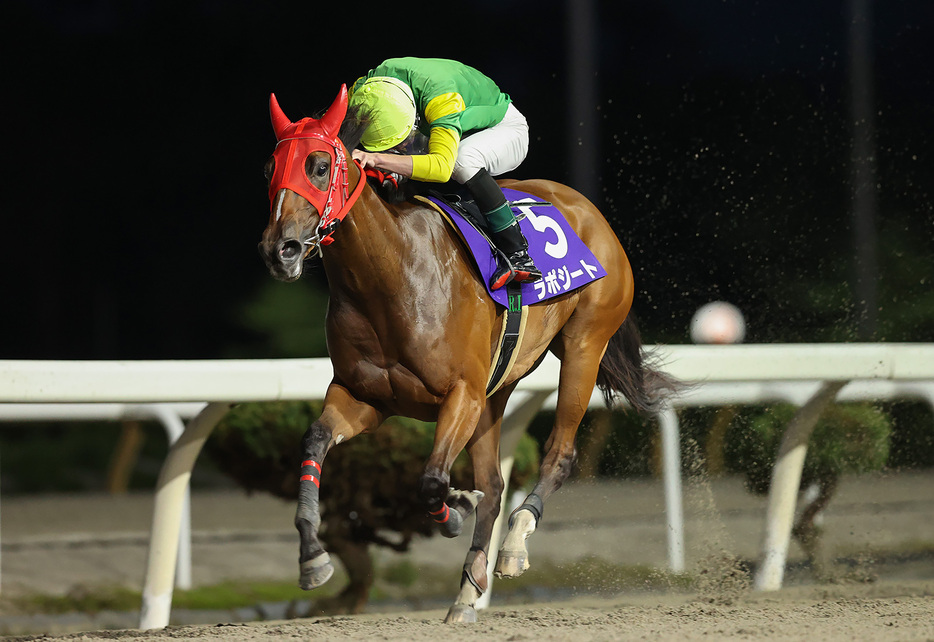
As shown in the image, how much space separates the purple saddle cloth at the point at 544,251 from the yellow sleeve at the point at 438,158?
9.5 inches

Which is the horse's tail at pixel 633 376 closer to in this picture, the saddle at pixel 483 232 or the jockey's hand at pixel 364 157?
the saddle at pixel 483 232

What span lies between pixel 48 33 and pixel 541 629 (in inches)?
344

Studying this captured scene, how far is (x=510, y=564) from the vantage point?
315cm

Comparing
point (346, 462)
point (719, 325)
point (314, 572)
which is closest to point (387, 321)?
point (314, 572)

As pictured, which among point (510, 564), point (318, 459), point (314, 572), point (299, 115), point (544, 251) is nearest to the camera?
point (314, 572)

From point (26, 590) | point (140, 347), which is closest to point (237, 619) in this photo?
point (26, 590)

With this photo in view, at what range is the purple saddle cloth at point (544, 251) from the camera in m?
3.21

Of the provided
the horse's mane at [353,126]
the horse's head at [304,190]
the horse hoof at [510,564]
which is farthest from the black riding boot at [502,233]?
the horse hoof at [510,564]

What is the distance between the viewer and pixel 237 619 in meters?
4.20

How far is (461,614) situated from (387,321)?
0.89 metres

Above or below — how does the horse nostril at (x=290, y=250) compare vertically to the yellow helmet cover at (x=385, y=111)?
below

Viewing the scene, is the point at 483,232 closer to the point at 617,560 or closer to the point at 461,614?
the point at 461,614

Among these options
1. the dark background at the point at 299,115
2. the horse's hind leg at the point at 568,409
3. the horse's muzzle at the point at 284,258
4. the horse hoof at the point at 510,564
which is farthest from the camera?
the dark background at the point at 299,115

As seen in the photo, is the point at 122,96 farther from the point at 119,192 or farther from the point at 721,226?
the point at 721,226
